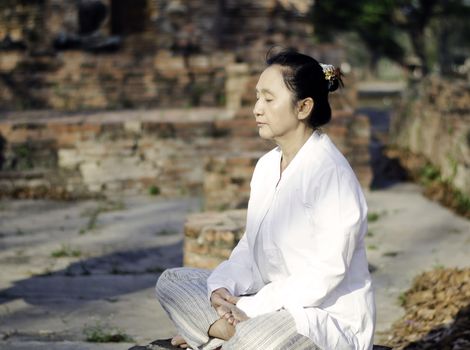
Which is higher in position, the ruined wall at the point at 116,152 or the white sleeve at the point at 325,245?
the white sleeve at the point at 325,245

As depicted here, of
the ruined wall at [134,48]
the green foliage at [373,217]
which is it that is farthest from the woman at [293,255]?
the ruined wall at [134,48]

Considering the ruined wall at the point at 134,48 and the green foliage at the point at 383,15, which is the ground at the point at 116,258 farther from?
the green foliage at the point at 383,15

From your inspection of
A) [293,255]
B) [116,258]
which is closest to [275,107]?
[293,255]

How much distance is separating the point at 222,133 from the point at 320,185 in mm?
6537

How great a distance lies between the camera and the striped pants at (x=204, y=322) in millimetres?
2803

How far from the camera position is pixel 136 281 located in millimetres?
5898

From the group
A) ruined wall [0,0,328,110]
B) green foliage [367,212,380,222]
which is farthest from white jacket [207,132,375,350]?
ruined wall [0,0,328,110]

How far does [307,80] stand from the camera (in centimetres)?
306

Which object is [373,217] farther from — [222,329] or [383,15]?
[383,15]

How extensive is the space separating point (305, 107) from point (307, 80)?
0.09 metres

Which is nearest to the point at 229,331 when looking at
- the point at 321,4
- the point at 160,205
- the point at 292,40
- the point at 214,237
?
the point at 214,237

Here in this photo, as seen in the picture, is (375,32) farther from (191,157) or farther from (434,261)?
(434,261)

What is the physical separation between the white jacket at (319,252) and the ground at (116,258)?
67.6 inches

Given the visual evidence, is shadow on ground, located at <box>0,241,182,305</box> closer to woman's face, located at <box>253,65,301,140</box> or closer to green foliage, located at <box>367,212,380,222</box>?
green foliage, located at <box>367,212,380,222</box>
